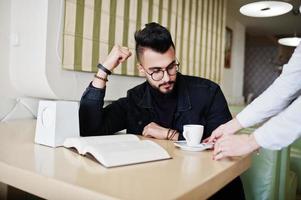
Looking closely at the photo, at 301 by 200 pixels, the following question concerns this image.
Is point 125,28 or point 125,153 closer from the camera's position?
point 125,153

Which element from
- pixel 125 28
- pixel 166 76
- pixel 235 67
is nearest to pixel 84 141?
pixel 166 76

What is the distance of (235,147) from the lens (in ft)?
2.89

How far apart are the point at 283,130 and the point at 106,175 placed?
52 cm

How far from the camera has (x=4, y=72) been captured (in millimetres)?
1532

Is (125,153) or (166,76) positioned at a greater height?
(166,76)

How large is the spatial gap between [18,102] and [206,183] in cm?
123

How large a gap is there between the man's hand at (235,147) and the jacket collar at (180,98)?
476mm

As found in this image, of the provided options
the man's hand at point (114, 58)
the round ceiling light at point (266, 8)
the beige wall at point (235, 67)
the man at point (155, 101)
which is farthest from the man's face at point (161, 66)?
the beige wall at point (235, 67)

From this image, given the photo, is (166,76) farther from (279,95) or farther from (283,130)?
(283,130)

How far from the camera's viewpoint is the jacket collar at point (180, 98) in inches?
53.8

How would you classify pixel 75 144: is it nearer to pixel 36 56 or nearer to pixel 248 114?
pixel 248 114

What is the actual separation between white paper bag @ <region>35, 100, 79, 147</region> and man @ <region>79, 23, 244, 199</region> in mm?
221

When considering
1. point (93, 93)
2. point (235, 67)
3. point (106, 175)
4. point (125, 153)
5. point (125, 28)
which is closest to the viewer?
point (106, 175)

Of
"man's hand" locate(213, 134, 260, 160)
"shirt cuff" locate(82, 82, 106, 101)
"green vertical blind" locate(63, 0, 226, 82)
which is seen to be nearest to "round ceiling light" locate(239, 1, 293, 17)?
"green vertical blind" locate(63, 0, 226, 82)
